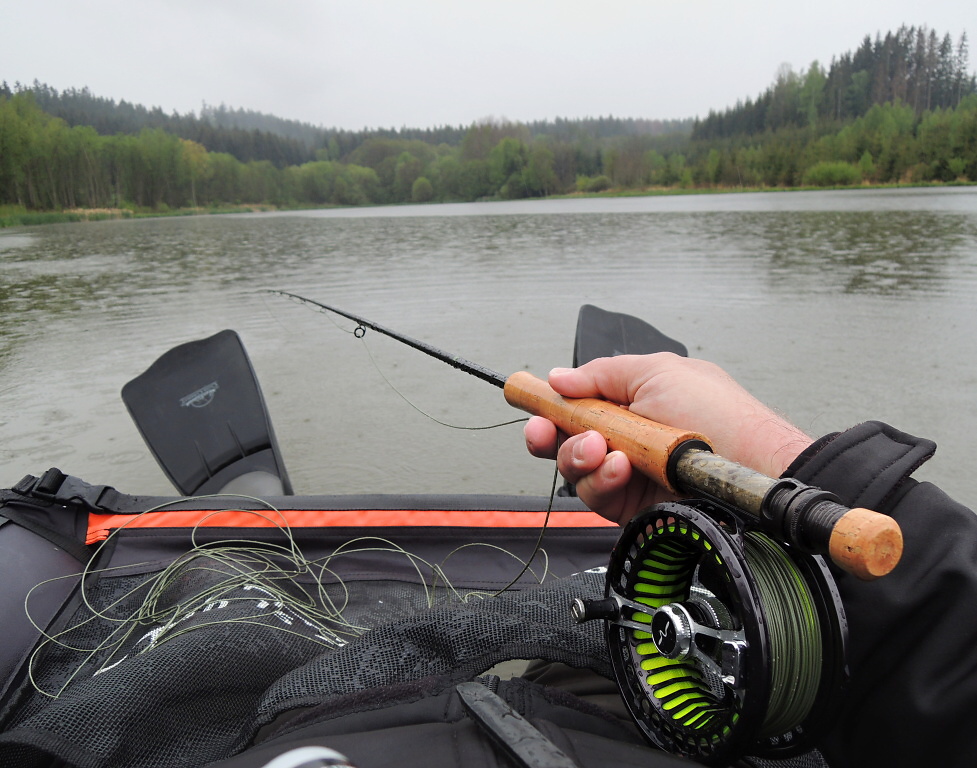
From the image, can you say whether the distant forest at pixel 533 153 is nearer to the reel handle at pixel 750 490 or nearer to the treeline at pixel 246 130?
the treeline at pixel 246 130

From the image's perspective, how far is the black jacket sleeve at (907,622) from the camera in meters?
0.86

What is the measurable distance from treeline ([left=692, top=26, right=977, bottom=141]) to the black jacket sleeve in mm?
95138

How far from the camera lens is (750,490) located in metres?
0.90

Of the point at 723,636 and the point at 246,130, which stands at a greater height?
the point at 246,130

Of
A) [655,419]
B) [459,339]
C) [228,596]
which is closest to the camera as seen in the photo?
[655,419]

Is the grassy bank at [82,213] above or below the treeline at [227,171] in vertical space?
below

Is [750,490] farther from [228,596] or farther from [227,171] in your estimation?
[227,171]

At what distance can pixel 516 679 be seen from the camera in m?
1.26

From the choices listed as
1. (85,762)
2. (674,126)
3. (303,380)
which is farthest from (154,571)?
(674,126)

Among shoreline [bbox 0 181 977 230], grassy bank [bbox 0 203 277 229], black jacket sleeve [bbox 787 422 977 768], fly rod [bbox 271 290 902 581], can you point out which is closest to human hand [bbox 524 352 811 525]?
fly rod [bbox 271 290 902 581]

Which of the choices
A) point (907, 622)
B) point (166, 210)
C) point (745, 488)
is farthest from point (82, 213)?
point (907, 622)

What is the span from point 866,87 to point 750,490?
11089 cm

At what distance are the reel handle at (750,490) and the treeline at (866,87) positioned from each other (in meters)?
94.9

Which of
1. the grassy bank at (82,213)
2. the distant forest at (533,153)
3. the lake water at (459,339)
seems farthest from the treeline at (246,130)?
the lake water at (459,339)
